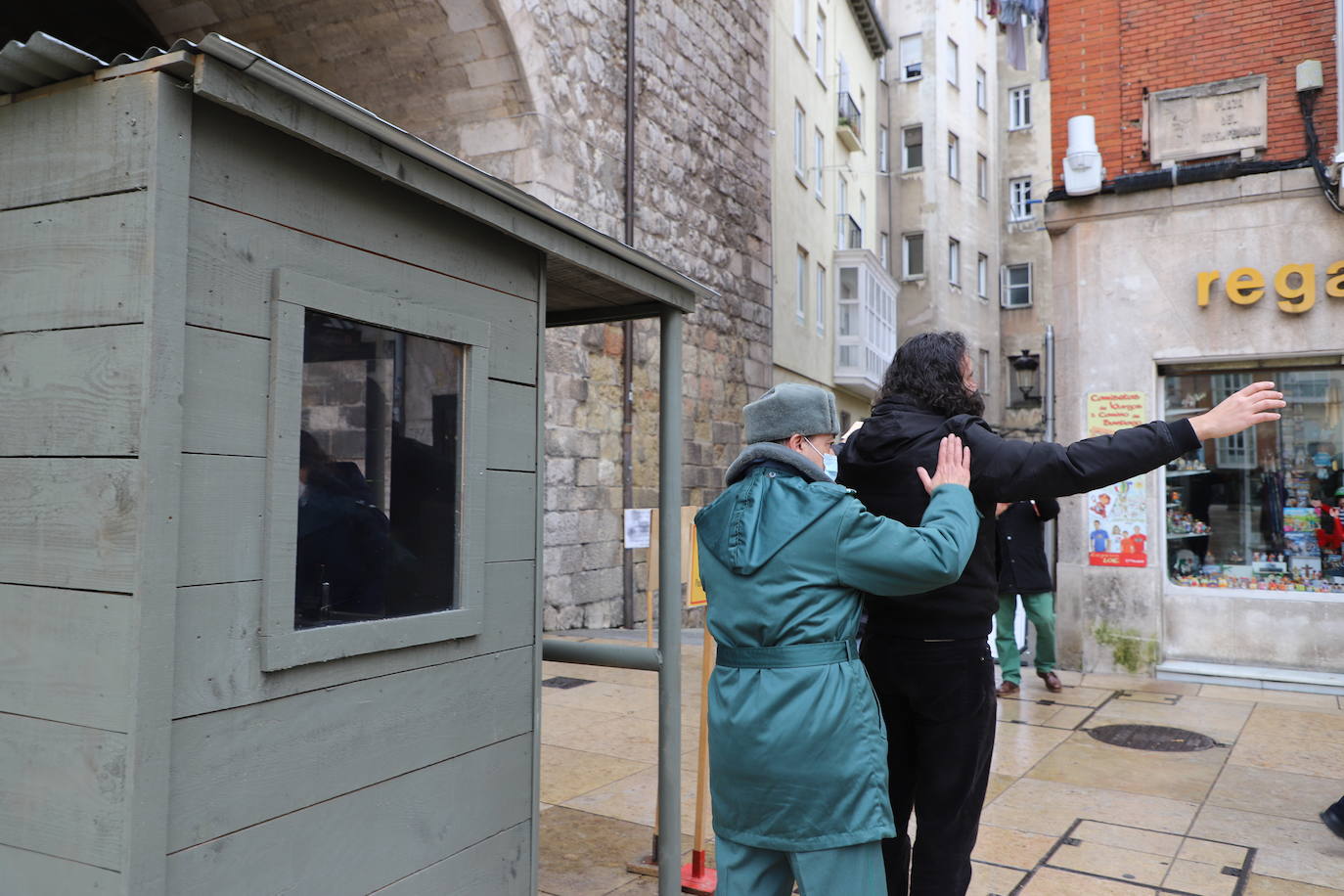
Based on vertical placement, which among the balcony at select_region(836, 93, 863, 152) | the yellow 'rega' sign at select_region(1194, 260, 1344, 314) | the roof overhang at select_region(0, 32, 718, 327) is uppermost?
the balcony at select_region(836, 93, 863, 152)

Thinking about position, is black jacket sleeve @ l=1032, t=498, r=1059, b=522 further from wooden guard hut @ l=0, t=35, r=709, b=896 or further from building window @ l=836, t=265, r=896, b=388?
building window @ l=836, t=265, r=896, b=388

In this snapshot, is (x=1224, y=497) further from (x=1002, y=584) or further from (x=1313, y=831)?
(x=1313, y=831)

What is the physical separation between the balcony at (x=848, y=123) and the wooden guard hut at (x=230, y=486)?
2095cm

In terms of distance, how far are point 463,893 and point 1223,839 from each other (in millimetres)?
3321

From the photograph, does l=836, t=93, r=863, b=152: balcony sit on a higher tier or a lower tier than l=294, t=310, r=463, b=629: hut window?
higher

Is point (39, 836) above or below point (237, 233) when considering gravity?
below

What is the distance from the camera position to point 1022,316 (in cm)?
3183

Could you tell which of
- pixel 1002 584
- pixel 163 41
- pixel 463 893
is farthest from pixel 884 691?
pixel 163 41

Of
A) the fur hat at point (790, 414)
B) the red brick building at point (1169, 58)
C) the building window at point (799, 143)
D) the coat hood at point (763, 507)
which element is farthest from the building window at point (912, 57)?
the coat hood at point (763, 507)

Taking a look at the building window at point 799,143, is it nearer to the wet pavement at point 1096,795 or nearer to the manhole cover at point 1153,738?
the wet pavement at point 1096,795

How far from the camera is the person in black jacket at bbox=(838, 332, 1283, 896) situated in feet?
9.28

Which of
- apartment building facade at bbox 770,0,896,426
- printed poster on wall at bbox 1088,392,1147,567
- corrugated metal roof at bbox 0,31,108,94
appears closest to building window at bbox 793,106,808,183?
apartment building facade at bbox 770,0,896,426

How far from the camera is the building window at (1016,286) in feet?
105

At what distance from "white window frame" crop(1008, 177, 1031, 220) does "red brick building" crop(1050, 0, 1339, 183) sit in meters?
23.8
